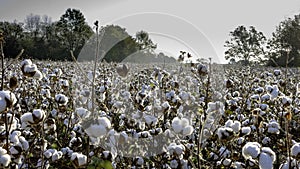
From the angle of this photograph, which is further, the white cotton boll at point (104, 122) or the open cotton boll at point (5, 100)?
the white cotton boll at point (104, 122)

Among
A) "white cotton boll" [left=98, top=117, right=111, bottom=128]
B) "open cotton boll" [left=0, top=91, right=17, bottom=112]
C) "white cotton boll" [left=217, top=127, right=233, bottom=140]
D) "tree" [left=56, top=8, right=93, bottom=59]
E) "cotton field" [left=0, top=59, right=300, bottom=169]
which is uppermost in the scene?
"tree" [left=56, top=8, right=93, bottom=59]

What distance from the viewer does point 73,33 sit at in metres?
25.2

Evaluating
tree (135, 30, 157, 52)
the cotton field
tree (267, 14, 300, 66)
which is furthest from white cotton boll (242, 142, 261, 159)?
tree (267, 14, 300, 66)

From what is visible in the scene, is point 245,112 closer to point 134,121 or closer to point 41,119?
point 134,121

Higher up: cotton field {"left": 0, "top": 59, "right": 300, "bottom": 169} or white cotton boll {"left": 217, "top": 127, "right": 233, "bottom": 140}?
white cotton boll {"left": 217, "top": 127, "right": 233, "bottom": 140}

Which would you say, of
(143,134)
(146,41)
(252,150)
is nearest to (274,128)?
(143,134)

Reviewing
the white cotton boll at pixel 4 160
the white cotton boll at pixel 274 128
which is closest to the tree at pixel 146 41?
the white cotton boll at pixel 274 128

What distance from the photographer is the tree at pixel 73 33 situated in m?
19.1

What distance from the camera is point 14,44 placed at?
2538 cm

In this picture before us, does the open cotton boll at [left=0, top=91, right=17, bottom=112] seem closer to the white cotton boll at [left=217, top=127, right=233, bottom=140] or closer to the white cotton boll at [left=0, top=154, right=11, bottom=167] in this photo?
the white cotton boll at [left=0, top=154, right=11, bottom=167]

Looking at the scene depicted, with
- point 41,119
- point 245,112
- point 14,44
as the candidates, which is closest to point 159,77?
point 245,112

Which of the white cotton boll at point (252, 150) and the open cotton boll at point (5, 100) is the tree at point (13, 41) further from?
the white cotton boll at point (252, 150)

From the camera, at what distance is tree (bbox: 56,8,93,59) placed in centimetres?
1909

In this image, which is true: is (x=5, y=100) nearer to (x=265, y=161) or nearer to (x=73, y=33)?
(x=265, y=161)
